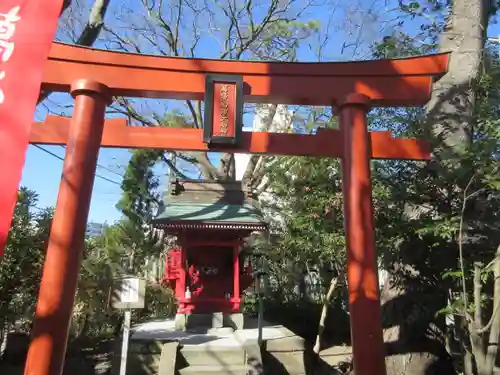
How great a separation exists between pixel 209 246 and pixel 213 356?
3785 millimetres

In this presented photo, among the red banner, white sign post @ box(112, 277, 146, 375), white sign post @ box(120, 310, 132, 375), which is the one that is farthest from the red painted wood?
white sign post @ box(120, 310, 132, 375)

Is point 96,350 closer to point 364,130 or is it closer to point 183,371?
point 183,371

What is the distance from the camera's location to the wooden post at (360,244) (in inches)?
160

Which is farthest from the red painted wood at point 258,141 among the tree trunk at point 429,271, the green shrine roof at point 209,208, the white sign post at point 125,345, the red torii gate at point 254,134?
the green shrine roof at point 209,208

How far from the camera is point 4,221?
2844 mm

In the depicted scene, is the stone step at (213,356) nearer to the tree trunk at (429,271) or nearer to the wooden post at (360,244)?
the tree trunk at (429,271)

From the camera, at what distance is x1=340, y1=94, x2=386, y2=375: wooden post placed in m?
4.06

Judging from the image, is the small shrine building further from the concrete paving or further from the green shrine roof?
the concrete paving

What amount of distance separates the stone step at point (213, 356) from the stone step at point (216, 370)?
0.11 m

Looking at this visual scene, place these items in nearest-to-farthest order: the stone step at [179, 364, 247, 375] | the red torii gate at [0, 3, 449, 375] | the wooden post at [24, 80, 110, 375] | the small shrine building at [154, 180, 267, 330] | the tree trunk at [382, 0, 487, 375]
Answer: the wooden post at [24, 80, 110, 375]
the red torii gate at [0, 3, 449, 375]
the tree trunk at [382, 0, 487, 375]
the stone step at [179, 364, 247, 375]
the small shrine building at [154, 180, 267, 330]

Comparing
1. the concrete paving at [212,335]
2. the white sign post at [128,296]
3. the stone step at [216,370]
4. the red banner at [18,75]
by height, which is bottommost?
the stone step at [216,370]

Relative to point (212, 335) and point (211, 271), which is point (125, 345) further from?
point (211, 271)

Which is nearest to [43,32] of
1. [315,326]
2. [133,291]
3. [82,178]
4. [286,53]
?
[82,178]

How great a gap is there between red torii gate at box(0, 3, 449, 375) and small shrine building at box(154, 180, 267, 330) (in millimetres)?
4581
